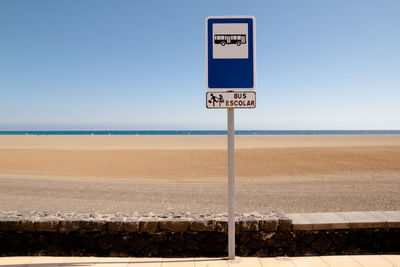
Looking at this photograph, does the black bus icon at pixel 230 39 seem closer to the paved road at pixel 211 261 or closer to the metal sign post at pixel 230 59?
the metal sign post at pixel 230 59

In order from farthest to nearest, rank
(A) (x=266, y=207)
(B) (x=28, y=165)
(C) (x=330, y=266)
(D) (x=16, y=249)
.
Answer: (B) (x=28, y=165) → (A) (x=266, y=207) → (D) (x=16, y=249) → (C) (x=330, y=266)

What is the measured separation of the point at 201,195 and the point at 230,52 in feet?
21.1

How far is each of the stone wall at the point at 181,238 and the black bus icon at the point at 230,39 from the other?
223cm

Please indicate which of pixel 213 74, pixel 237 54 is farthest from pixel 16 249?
pixel 237 54

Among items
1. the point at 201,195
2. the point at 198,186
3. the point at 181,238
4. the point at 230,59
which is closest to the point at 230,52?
the point at 230,59

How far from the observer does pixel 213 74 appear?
120 inches

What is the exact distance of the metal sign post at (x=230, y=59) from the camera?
3.02 metres

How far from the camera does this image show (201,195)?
8.70m

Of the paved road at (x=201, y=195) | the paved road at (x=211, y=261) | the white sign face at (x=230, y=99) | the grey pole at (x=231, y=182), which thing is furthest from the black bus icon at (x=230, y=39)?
the paved road at (x=201, y=195)

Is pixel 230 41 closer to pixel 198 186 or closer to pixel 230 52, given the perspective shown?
pixel 230 52

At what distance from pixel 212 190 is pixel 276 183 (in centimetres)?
305

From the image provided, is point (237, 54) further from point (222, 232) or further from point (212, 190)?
point (212, 190)

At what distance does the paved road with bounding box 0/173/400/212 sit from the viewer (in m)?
7.32

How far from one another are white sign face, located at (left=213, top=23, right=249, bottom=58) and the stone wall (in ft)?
6.89
